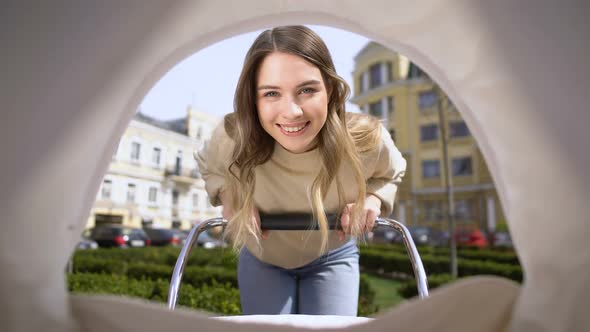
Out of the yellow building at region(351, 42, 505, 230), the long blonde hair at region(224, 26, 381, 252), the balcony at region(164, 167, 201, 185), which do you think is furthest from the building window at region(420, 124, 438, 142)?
the long blonde hair at region(224, 26, 381, 252)

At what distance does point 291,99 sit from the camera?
63.0 inches

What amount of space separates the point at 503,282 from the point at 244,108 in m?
1.35

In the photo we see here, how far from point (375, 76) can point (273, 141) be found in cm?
2682

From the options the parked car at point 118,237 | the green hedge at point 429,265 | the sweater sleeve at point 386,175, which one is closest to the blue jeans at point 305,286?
the sweater sleeve at point 386,175

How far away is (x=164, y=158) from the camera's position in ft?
92.9

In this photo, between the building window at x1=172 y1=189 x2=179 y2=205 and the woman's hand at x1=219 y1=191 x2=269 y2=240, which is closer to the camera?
the woman's hand at x1=219 y1=191 x2=269 y2=240

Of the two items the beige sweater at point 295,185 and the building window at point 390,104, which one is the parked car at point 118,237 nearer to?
the building window at point 390,104

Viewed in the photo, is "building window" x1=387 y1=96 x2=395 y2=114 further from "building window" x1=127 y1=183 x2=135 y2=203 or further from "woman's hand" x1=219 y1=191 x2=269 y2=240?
"woman's hand" x1=219 y1=191 x2=269 y2=240

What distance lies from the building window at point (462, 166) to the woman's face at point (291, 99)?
81.7 feet

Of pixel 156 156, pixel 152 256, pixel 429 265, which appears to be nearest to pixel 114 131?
pixel 152 256

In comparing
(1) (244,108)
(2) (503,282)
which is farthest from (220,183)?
(2) (503,282)

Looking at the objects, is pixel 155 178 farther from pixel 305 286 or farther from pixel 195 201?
pixel 305 286

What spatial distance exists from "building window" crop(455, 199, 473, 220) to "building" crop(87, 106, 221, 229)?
13686 mm

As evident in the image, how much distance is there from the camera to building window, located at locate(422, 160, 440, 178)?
2647 centimetres
